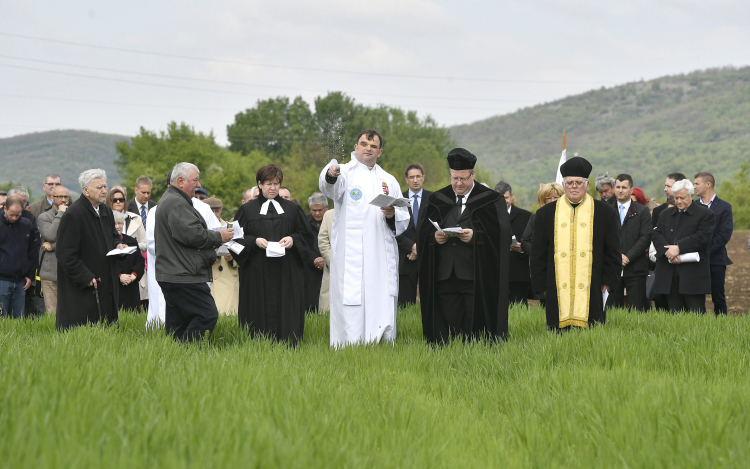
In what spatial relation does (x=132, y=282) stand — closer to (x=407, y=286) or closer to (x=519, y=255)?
(x=407, y=286)

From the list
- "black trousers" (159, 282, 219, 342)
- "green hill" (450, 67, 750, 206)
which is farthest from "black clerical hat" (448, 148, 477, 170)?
"green hill" (450, 67, 750, 206)

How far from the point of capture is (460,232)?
21.3 feet

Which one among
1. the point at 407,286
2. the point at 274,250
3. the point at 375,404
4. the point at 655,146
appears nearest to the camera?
the point at 375,404

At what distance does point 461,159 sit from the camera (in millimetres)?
6941

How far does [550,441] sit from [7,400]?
9.43 ft


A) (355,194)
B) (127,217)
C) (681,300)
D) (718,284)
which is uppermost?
(355,194)

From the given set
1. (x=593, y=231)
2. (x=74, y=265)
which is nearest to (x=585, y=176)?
(x=593, y=231)

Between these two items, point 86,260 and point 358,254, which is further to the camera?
point 358,254

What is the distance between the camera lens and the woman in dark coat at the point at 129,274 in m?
9.35

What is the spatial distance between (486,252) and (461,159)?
0.98m

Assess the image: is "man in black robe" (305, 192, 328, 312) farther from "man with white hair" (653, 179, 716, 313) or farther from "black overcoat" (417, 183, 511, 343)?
"man with white hair" (653, 179, 716, 313)

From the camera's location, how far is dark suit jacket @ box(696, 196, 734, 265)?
31.6 ft

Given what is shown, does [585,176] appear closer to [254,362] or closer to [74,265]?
[254,362]

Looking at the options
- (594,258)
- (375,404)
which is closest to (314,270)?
(594,258)
